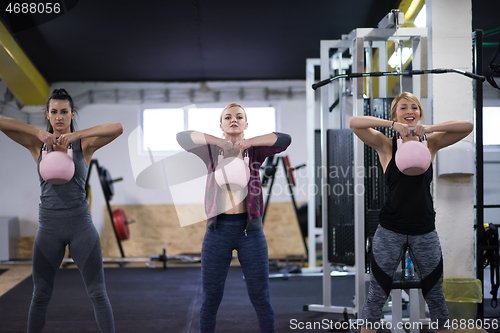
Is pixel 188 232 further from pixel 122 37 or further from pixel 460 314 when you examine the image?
pixel 460 314

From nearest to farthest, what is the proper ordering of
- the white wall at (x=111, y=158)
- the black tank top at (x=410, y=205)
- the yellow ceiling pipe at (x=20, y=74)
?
the black tank top at (x=410, y=205) → the yellow ceiling pipe at (x=20, y=74) → the white wall at (x=111, y=158)

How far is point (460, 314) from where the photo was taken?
2596 mm

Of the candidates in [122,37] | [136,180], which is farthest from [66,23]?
[136,180]

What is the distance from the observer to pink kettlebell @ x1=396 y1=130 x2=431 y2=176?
178cm

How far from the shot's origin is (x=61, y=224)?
190 cm

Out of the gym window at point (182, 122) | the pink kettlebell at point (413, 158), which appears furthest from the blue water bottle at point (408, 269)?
the gym window at point (182, 122)

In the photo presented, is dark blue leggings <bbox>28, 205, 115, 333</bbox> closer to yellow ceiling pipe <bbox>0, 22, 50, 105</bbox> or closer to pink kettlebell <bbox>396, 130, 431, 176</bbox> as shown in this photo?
pink kettlebell <bbox>396, 130, 431, 176</bbox>

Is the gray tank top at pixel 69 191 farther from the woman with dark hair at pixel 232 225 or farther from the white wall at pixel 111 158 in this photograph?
the white wall at pixel 111 158

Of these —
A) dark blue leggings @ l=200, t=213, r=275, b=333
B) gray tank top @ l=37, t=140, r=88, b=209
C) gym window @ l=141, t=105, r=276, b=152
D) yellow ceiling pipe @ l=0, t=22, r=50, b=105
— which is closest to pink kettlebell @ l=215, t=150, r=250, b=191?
dark blue leggings @ l=200, t=213, r=275, b=333

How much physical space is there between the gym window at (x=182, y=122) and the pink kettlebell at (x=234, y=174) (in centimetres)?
395

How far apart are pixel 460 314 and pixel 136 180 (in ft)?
14.7

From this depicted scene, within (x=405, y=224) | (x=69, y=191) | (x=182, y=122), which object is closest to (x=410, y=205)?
(x=405, y=224)

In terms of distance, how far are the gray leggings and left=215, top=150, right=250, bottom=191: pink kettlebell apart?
29.5 inches

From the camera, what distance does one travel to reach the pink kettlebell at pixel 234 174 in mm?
1853
